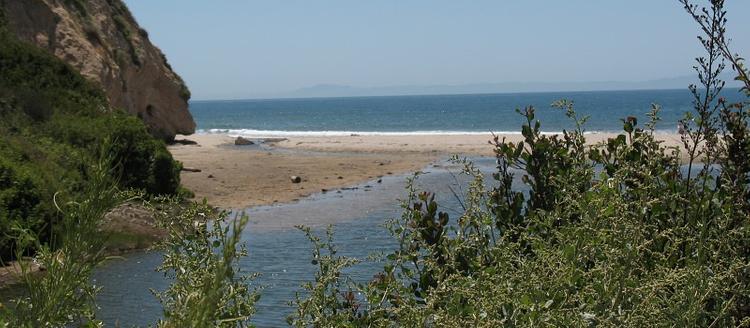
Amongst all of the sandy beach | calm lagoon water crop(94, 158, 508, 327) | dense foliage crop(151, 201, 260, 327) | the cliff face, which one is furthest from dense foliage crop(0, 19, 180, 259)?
dense foliage crop(151, 201, 260, 327)

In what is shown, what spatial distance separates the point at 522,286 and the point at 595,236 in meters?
0.37

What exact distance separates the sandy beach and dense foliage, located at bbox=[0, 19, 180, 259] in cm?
276

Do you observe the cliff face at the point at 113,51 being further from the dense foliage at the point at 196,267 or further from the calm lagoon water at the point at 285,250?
the dense foliage at the point at 196,267

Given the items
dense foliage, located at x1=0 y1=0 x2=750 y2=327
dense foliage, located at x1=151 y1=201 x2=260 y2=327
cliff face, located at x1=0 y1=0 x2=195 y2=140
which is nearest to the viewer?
dense foliage, located at x1=0 y1=0 x2=750 y2=327

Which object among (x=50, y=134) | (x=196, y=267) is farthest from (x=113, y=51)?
(x=196, y=267)

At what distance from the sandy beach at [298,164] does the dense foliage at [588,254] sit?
41.3 feet

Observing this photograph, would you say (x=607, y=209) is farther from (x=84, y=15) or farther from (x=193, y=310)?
(x=84, y=15)

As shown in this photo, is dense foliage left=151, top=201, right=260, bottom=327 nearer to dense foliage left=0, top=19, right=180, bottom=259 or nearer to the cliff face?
dense foliage left=0, top=19, right=180, bottom=259

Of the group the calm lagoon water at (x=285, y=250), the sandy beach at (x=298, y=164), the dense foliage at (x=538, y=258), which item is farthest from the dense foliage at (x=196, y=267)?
the sandy beach at (x=298, y=164)

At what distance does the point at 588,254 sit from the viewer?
388 centimetres

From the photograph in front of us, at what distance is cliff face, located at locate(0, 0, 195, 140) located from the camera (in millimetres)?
28734

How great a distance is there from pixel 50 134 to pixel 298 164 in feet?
49.1

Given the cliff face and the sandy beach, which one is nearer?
the sandy beach

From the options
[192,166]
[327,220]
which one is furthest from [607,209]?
[192,166]
